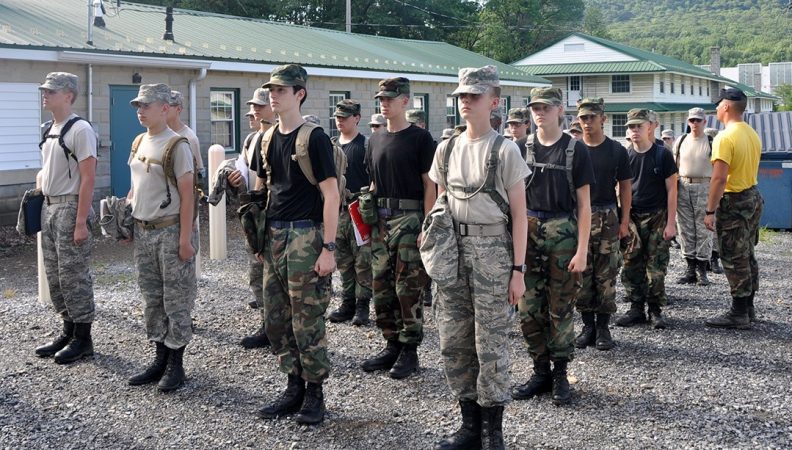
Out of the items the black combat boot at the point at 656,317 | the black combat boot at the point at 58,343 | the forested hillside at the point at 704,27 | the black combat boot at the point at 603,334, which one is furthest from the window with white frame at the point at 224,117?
the forested hillside at the point at 704,27

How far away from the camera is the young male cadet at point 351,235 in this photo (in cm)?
831

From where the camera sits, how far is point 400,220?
647 centimetres

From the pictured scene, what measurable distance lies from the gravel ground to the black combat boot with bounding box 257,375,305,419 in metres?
0.08

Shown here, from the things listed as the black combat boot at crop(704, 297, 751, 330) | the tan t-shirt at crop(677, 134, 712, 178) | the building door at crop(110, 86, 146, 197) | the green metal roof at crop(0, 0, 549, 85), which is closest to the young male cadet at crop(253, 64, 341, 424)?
the black combat boot at crop(704, 297, 751, 330)

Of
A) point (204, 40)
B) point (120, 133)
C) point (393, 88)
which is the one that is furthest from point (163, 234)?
point (204, 40)

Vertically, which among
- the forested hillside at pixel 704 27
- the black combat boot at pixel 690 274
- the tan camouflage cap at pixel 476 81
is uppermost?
the forested hillside at pixel 704 27

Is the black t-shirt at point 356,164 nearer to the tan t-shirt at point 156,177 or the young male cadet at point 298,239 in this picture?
the tan t-shirt at point 156,177

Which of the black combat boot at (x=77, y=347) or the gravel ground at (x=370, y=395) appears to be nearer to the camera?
the gravel ground at (x=370, y=395)

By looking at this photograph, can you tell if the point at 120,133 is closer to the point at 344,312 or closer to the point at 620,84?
the point at 344,312

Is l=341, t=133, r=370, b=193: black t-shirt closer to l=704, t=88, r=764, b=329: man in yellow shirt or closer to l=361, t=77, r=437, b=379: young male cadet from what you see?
l=361, t=77, r=437, b=379: young male cadet

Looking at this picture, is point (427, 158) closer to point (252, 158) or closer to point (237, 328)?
point (252, 158)

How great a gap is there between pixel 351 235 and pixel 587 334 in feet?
8.11

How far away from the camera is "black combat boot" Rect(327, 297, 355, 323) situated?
8.38m

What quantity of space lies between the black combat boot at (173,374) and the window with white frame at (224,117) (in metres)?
12.3
